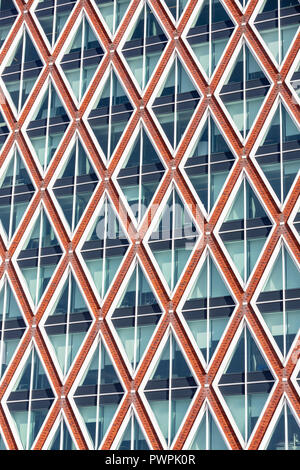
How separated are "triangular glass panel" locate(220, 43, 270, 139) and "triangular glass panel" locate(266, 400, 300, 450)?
Answer: 652 inches

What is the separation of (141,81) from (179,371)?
62.0 feet

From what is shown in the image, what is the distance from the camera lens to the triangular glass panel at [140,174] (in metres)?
69.8

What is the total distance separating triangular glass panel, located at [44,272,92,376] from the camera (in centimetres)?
6862

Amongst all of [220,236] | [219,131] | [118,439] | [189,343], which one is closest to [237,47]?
[219,131]

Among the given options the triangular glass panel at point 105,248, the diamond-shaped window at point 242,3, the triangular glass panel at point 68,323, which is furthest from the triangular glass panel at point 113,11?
the triangular glass panel at point 68,323

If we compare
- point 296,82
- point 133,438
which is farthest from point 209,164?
point 133,438

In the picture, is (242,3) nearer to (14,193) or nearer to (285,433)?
(14,193)

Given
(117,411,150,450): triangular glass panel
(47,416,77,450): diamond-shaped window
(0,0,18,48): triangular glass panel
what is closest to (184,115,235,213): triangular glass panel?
(117,411,150,450): triangular glass panel

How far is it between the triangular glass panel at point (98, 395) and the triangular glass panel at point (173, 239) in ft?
19.3

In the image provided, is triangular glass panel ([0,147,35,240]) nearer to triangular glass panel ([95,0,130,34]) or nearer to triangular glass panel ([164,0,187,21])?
triangular glass panel ([95,0,130,34])

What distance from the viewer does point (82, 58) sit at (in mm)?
A: 75312

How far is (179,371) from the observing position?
65188 mm

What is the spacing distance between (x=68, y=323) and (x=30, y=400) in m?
5.01

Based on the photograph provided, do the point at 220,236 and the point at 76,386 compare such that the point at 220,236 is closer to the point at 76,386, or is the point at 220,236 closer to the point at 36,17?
the point at 76,386
